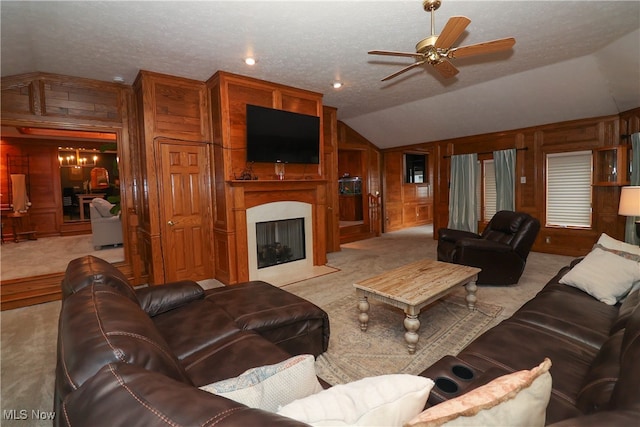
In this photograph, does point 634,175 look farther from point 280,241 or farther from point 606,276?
point 280,241

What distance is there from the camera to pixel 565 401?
1158mm

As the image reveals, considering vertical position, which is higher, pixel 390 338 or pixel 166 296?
pixel 166 296

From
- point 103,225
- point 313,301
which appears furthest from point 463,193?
point 103,225

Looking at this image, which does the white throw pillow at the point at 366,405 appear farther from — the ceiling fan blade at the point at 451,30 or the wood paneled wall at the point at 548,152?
the wood paneled wall at the point at 548,152

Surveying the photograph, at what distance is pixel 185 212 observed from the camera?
165 inches

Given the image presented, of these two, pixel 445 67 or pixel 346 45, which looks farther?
pixel 346 45

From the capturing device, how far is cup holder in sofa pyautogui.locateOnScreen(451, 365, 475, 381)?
1.35 meters

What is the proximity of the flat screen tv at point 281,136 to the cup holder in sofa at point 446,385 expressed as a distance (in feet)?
11.5

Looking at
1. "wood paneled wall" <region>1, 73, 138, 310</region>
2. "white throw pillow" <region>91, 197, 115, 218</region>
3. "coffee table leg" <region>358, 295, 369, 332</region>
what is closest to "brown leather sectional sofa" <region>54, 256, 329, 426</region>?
"coffee table leg" <region>358, 295, 369, 332</region>

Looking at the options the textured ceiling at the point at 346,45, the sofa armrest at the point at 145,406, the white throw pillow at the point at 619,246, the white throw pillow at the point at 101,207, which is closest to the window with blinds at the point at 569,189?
the textured ceiling at the point at 346,45

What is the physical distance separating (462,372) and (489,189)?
6.00 m

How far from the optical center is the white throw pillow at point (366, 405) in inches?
28.9

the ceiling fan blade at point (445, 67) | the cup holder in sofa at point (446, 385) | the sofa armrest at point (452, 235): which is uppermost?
the ceiling fan blade at point (445, 67)

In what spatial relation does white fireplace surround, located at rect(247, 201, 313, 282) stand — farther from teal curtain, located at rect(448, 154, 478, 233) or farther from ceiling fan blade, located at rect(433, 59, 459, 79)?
teal curtain, located at rect(448, 154, 478, 233)
